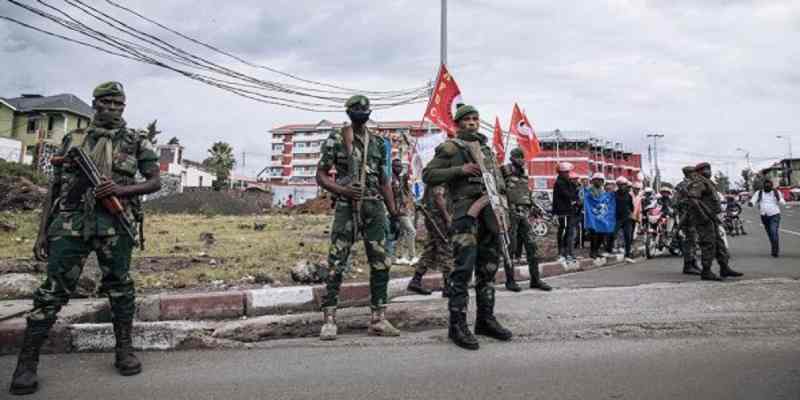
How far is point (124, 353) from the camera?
2982mm

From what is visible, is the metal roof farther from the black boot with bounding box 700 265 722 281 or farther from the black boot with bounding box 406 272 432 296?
the black boot with bounding box 700 265 722 281

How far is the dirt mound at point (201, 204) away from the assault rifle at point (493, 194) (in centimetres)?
2856

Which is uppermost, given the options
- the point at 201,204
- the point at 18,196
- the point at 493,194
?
the point at 201,204

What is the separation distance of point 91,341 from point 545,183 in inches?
2374

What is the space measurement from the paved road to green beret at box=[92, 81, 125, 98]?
175cm

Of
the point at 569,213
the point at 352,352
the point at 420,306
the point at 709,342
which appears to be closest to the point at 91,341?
the point at 352,352

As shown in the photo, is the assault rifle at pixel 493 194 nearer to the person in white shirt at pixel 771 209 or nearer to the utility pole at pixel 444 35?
the person in white shirt at pixel 771 209

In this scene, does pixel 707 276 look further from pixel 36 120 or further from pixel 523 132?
pixel 36 120

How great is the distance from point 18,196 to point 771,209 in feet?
76.8

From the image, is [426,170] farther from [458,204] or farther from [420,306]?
[420,306]

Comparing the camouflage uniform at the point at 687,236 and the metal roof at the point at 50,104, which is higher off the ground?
the metal roof at the point at 50,104

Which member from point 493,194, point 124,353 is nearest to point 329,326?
point 124,353

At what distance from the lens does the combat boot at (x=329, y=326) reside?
3.65 m

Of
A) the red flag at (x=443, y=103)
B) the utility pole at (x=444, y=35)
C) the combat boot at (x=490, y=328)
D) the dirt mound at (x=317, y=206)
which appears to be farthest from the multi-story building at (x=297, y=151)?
the combat boot at (x=490, y=328)
